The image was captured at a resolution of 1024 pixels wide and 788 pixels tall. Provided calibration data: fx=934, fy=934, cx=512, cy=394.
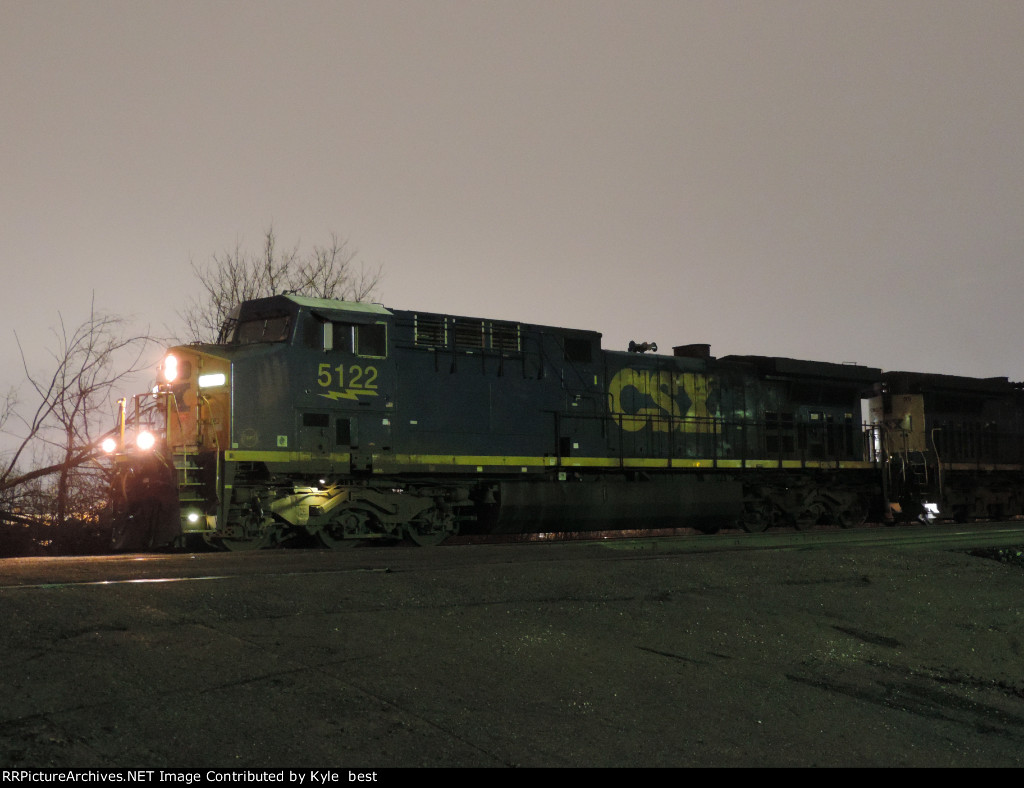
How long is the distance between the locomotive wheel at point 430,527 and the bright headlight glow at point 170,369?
4040 mm

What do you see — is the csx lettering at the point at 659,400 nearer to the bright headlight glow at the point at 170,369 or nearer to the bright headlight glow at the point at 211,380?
the bright headlight glow at the point at 211,380

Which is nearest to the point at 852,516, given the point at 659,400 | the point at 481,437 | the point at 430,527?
the point at 659,400


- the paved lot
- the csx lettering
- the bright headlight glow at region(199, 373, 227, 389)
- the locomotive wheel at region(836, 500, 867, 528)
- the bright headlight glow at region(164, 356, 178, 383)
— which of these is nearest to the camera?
the paved lot

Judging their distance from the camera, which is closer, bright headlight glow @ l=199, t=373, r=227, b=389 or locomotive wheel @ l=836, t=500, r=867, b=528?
bright headlight glow @ l=199, t=373, r=227, b=389

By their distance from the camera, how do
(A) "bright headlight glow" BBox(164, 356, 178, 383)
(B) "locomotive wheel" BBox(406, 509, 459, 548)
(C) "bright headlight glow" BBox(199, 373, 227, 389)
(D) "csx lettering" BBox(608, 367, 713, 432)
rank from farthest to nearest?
(D) "csx lettering" BBox(608, 367, 713, 432), (B) "locomotive wheel" BBox(406, 509, 459, 548), (A) "bright headlight glow" BBox(164, 356, 178, 383), (C) "bright headlight glow" BBox(199, 373, 227, 389)

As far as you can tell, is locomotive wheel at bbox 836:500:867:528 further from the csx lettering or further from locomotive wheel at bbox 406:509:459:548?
locomotive wheel at bbox 406:509:459:548

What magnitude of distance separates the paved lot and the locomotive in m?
2.77

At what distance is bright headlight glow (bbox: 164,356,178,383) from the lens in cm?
1320

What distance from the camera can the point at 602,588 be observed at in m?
8.87

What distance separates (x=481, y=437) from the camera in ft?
49.0

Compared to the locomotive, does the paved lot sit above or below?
below

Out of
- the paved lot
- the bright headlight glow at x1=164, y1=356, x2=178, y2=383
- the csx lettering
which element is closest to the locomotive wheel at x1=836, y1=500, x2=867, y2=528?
the csx lettering

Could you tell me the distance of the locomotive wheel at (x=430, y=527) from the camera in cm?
1423

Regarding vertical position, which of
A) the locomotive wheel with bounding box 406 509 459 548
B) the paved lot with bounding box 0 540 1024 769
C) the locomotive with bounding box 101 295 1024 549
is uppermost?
the locomotive with bounding box 101 295 1024 549
